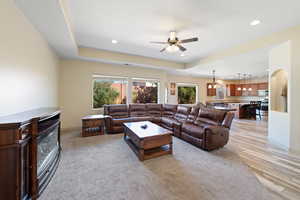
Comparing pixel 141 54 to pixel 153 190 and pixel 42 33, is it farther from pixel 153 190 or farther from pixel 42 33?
pixel 153 190

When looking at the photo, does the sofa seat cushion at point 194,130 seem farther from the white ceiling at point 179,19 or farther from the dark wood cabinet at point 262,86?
the dark wood cabinet at point 262,86

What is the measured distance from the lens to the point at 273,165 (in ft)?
7.79

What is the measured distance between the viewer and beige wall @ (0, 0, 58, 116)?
5.49 feet

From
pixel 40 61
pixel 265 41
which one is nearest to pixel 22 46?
pixel 40 61

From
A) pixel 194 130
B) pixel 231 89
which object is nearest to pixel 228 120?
pixel 194 130

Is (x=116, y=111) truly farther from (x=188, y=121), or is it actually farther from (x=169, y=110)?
(x=188, y=121)

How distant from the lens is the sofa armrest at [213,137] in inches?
114

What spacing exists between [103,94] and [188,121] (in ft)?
12.1

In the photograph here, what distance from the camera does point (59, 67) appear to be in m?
4.55

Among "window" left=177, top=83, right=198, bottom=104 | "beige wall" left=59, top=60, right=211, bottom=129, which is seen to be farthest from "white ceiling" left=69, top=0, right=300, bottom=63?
"window" left=177, top=83, right=198, bottom=104

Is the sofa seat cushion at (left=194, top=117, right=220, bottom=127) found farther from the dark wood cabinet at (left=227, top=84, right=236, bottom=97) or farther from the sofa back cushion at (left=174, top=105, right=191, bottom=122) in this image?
the dark wood cabinet at (left=227, top=84, right=236, bottom=97)

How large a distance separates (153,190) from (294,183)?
214cm

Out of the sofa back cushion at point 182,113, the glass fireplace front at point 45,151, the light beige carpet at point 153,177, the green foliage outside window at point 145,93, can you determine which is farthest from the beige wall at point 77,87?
the sofa back cushion at point 182,113

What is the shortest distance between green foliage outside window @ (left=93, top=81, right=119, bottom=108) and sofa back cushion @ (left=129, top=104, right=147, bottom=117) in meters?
1.05
